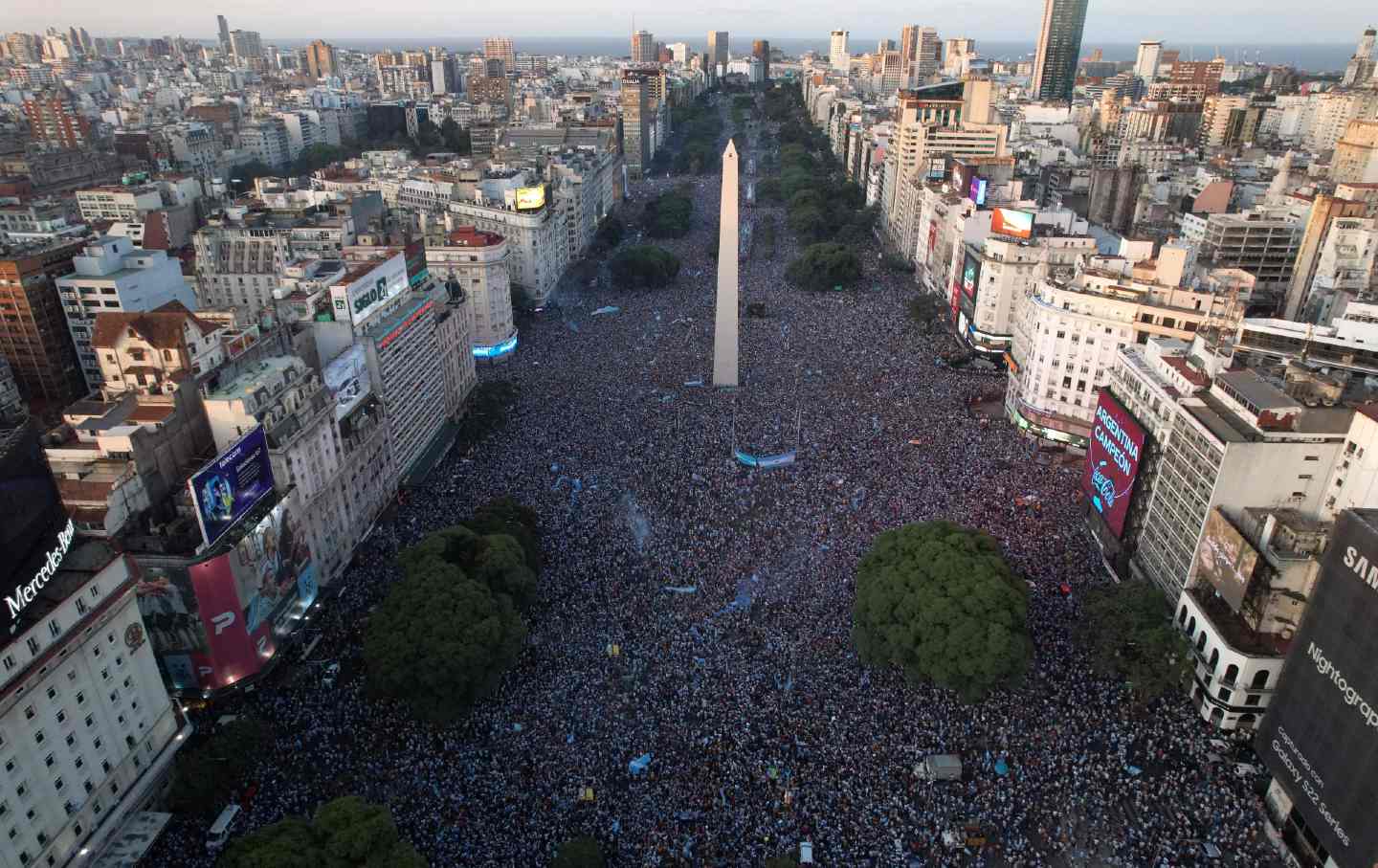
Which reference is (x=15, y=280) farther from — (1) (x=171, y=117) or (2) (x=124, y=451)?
(1) (x=171, y=117)

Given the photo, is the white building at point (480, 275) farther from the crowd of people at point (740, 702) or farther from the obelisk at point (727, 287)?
the obelisk at point (727, 287)

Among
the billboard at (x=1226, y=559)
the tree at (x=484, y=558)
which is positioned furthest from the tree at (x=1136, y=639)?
the tree at (x=484, y=558)

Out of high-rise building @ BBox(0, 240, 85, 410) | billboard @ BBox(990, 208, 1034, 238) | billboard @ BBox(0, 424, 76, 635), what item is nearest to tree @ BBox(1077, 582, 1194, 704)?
billboard @ BBox(0, 424, 76, 635)

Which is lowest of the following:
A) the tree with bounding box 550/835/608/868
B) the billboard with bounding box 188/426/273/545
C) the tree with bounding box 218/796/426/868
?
the tree with bounding box 550/835/608/868

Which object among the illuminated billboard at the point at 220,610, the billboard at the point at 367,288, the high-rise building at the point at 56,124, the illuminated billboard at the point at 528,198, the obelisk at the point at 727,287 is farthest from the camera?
the high-rise building at the point at 56,124

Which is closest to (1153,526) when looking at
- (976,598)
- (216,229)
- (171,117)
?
(976,598)

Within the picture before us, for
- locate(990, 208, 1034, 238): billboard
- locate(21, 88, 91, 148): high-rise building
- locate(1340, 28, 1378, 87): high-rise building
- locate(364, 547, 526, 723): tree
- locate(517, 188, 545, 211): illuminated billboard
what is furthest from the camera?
locate(1340, 28, 1378, 87): high-rise building

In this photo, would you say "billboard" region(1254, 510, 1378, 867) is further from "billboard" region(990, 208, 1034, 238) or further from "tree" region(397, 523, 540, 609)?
"billboard" region(990, 208, 1034, 238)
